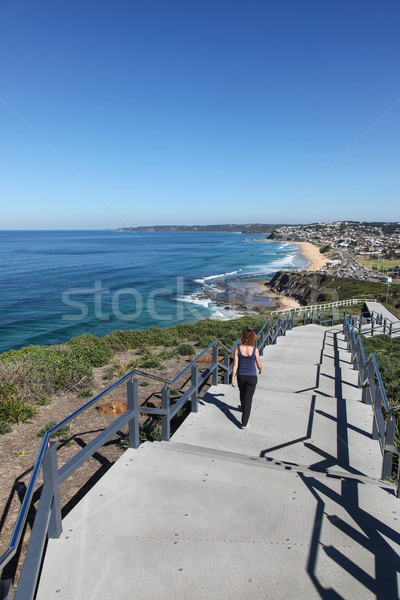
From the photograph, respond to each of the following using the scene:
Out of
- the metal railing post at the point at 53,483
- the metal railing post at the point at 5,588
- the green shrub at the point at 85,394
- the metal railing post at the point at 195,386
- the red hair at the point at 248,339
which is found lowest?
the green shrub at the point at 85,394

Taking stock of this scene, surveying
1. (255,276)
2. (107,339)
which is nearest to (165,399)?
(107,339)

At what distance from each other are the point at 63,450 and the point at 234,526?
12.7 ft

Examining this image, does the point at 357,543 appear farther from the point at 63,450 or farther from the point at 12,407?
the point at 12,407

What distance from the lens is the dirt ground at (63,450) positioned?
4.83 metres

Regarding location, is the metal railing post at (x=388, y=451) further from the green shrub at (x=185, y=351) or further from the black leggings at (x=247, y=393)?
the green shrub at (x=185, y=351)

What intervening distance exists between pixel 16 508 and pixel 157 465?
210 centimetres

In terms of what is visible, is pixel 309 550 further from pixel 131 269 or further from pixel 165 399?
pixel 131 269

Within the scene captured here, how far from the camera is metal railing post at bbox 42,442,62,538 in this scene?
317cm

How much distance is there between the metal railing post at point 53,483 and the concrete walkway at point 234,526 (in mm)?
89

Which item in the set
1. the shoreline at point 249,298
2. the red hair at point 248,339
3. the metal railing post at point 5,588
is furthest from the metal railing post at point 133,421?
the shoreline at point 249,298

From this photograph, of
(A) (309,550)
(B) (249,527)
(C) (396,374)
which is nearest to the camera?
(A) (309,550)

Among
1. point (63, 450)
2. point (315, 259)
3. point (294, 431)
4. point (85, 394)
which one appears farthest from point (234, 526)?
point (315, 259)

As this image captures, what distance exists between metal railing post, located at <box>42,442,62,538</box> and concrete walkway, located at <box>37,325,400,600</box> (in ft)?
0.29

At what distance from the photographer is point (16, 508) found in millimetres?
5004
